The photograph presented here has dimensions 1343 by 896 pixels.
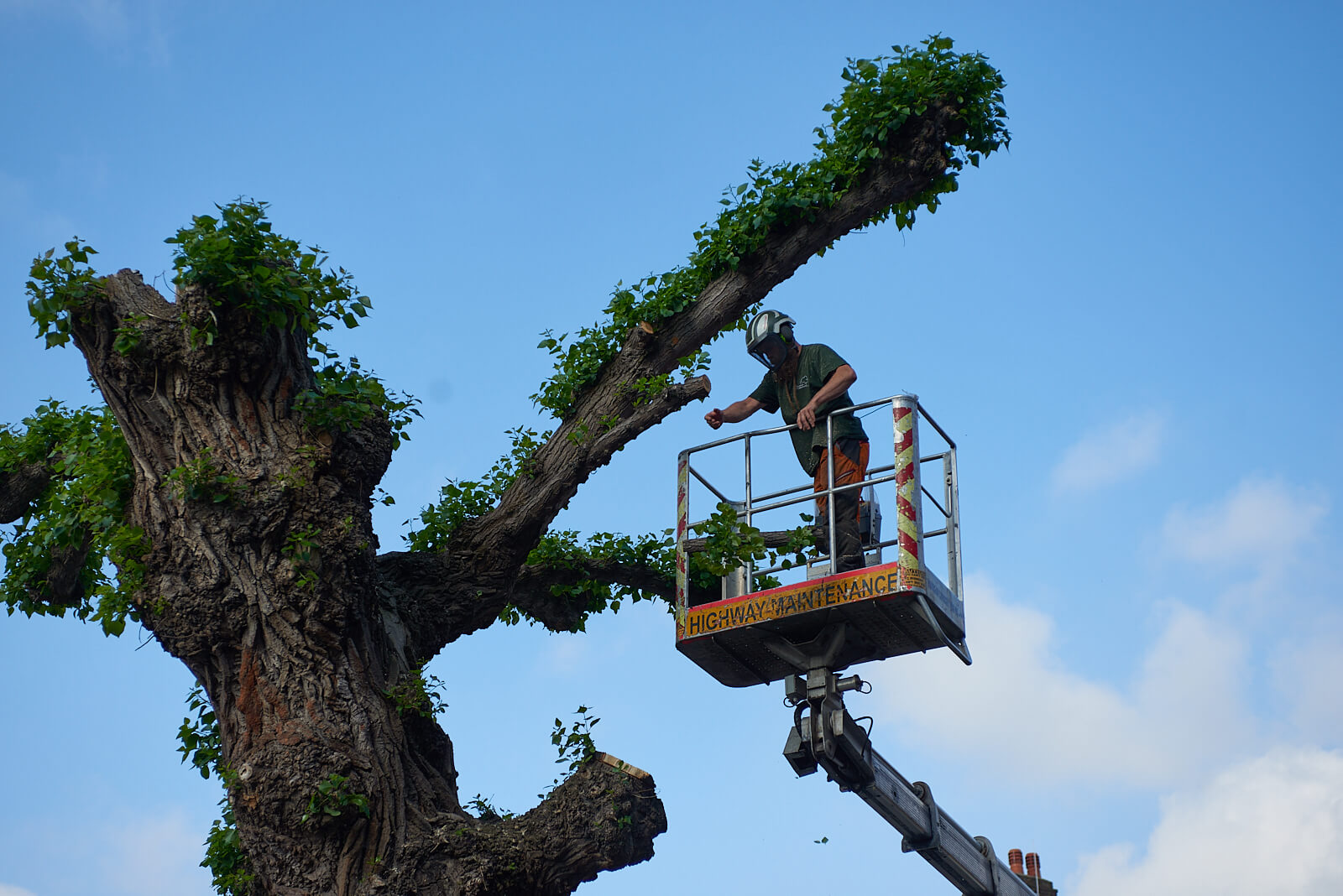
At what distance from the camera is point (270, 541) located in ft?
26.9

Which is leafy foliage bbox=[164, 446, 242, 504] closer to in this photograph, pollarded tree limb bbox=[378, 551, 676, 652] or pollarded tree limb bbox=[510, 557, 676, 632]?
pollarded tree limb bbox=[378, 551, 676, 652]

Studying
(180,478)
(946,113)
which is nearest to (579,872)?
(180,478)

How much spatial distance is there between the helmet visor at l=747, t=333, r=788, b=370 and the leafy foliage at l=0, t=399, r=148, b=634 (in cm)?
430

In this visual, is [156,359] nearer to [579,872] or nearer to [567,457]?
[567,457]

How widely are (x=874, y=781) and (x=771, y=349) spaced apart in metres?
3.11

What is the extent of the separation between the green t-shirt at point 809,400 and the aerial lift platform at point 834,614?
108 millimetres

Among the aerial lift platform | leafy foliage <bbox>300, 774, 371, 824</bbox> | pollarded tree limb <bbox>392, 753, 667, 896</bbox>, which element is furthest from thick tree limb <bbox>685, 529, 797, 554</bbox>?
leafy foliage <bbox>300, 774, 371, 824</bbox>

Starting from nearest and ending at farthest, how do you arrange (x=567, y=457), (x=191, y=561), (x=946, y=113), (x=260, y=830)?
(x=260, y=830)
(x=191, y=561)
(x=567, y=457)
(x=946, y=113)

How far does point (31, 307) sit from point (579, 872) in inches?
182

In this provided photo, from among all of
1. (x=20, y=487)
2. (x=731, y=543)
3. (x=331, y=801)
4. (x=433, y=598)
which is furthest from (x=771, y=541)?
(x=20, y=487)

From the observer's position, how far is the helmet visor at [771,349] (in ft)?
33.2

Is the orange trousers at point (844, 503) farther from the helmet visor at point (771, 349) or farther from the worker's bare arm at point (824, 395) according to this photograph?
the helmet visor at point (771, 349)

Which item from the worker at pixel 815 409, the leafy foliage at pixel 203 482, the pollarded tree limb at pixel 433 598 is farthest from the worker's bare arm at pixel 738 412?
the leafy foliage at pixel 203 482

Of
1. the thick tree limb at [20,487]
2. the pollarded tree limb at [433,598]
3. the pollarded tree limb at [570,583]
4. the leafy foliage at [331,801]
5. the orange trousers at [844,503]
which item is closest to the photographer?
the leafy foliage at [331,801]
